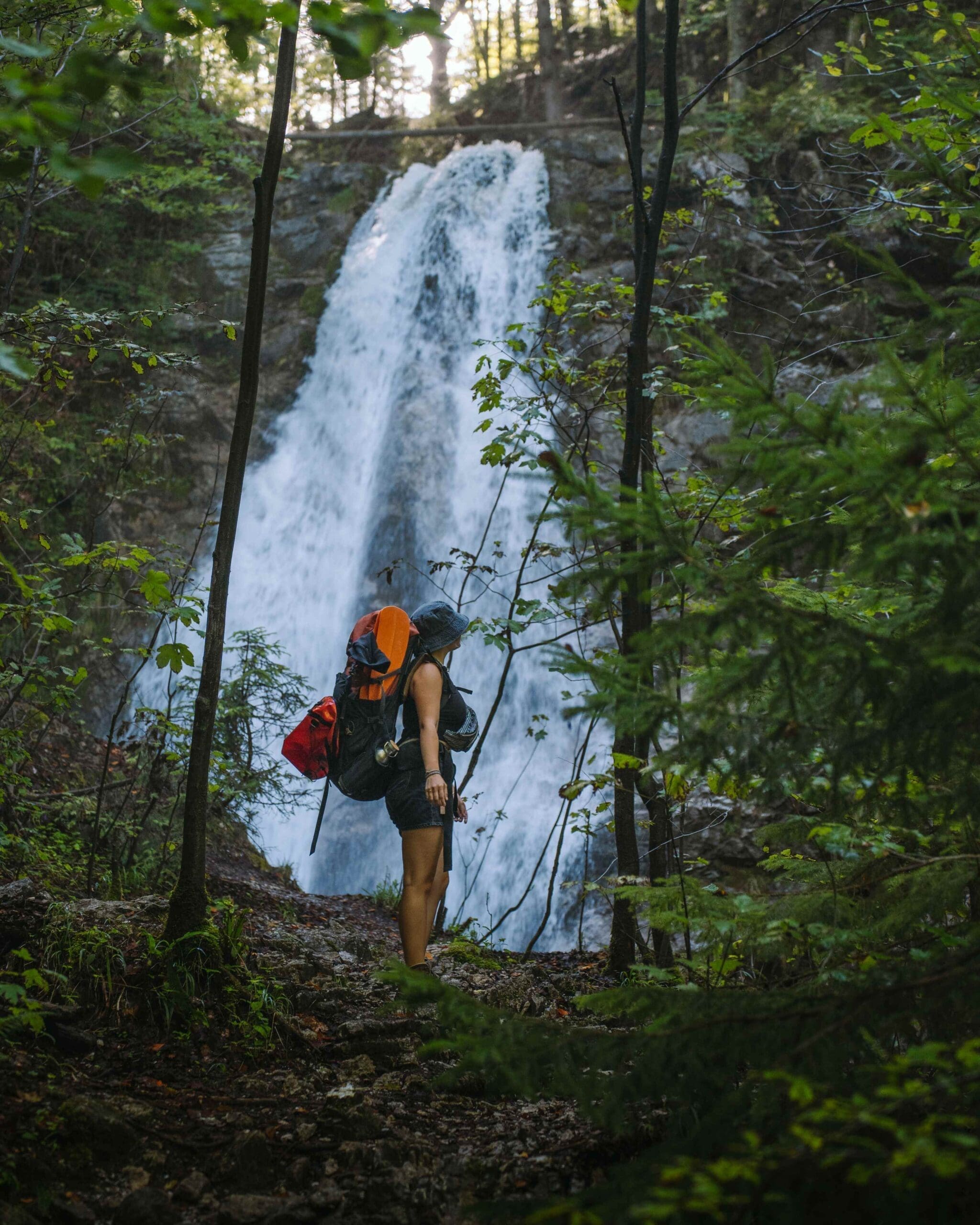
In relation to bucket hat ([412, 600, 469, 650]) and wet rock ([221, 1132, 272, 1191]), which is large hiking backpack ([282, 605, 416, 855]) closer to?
bucket hat ([412, 600, 469, 650])

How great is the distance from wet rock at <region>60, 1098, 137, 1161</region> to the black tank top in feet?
6.83

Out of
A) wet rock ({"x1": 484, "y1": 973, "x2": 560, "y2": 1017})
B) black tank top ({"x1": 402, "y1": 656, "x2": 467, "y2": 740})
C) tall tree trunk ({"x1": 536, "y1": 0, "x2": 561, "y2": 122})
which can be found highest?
tall tree trunk ({"x1": 536, "y1": 0, "x2": 561, "y2": 122})

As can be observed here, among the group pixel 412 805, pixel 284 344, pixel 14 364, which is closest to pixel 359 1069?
pixel 412 805

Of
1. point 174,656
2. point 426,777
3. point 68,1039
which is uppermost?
point 174,656

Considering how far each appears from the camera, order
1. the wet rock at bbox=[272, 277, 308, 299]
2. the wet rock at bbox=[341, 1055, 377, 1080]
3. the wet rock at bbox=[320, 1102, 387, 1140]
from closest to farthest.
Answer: the wet rock at bbox=[320, 1102, 387, 1140]
the wet rock at bbox=[341, 1055, 377, 1080]
the wet rock at bbox=[272, 277, 308, 299]

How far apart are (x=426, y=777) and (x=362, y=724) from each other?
16.2 inches

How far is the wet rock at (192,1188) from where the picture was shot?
91.7 inches

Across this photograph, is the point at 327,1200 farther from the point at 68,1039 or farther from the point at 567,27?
the point at 567,27

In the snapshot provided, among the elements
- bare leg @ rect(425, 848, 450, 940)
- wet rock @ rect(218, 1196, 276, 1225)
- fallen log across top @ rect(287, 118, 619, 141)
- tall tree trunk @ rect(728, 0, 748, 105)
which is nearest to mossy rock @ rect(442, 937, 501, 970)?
bare leg @ rect(425, 848, 450, 940)

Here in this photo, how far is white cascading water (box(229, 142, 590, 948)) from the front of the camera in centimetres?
1030

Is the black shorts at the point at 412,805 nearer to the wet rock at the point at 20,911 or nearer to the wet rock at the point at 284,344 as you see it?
the wet rock at the point at 20,911

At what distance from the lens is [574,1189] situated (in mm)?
2373

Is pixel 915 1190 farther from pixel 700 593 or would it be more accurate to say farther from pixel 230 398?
pixel 230 398

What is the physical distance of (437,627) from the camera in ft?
14.2
